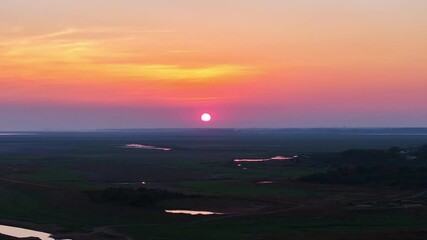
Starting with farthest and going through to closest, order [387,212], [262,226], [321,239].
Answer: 1. [387,212]
2. [262,226]
3. [321,239]

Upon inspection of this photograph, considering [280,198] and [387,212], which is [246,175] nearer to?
[280,198]

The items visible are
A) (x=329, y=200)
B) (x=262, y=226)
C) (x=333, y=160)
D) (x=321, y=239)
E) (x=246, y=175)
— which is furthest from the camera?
(x=333, y=160)

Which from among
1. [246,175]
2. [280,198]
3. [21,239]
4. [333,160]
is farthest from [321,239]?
[333,160]

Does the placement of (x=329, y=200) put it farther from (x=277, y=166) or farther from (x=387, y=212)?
(x=277, y=166)

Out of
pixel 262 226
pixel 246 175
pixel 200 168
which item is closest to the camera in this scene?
pixel 262 226

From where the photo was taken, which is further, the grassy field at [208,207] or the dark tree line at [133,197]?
the dark tree line at [133,197]

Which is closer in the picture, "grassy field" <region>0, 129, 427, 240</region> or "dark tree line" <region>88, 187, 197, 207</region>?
"grassy field" <region>0, 129, 427, 240</region>

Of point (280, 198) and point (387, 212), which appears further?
point (280, 198)

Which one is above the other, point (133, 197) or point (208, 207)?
point (133, 197)

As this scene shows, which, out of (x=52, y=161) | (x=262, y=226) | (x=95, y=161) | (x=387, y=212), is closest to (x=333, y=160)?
(x=95, y=161)
